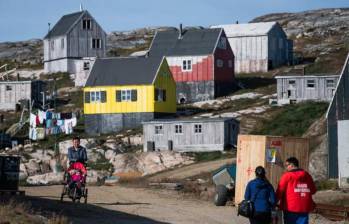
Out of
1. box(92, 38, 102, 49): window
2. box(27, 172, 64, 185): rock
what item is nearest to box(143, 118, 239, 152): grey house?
box(27, 172, 64, 185): rock

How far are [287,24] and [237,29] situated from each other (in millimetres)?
35874

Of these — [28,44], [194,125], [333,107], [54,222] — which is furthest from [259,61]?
[54,222]

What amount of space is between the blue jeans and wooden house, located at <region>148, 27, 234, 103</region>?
202 feet

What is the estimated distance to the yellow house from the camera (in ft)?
228

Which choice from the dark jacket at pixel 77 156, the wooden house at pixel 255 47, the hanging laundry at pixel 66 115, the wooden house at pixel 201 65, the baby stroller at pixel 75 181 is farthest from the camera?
the wooden house at pixel 255 47

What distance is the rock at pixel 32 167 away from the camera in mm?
56919

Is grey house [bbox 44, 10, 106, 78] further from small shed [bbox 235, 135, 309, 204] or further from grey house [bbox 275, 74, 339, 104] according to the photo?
small shed [bbox 235, 135, 309, 204]

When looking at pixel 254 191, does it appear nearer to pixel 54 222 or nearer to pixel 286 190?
pixel 286 190

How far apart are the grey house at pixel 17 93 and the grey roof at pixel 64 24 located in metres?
11.6

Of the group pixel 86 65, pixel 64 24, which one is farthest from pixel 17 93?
pixel 64 24

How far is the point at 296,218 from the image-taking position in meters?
17.2

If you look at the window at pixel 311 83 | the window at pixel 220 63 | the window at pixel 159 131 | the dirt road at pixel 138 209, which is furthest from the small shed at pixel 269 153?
the window at pixel 220 63

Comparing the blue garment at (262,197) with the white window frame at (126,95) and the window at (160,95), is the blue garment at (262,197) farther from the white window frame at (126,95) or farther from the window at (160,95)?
the white window frame at (126,95)

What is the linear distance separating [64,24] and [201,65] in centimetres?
2089
